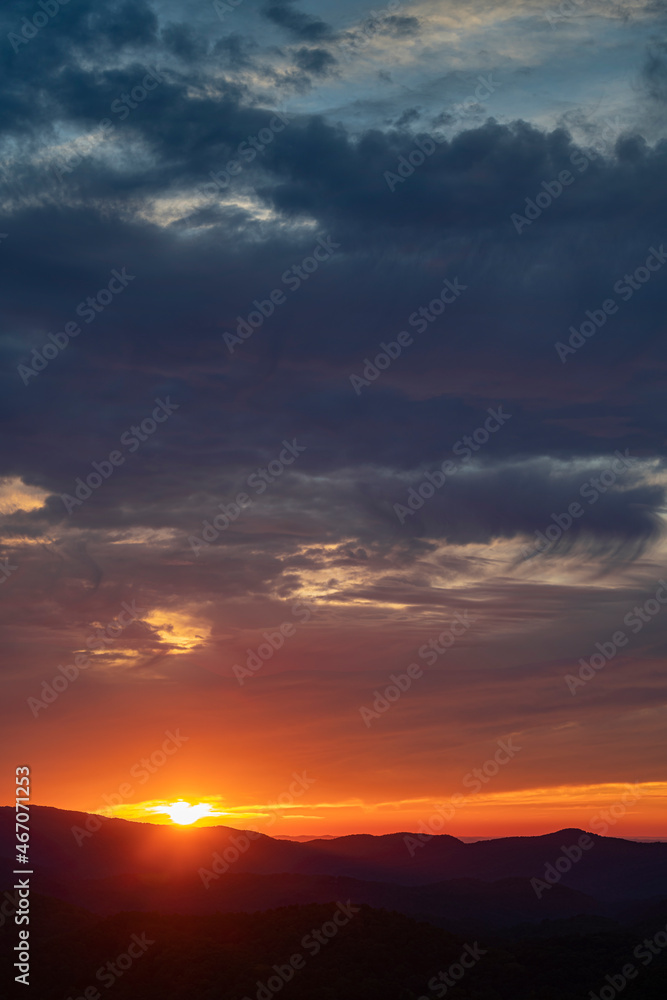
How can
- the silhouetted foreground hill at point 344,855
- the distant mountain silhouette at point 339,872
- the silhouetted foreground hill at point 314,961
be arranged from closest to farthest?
the silhouetted foreground hill at point 314,961, the distant mountain silhouette at point 339,872, the silhouetted foreground hill at point 344,855

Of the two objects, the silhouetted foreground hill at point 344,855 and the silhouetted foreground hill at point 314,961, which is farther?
the silhouetted foreground hill at point 344,855

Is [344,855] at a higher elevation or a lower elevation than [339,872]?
higher

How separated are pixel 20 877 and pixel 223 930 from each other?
53.3 m

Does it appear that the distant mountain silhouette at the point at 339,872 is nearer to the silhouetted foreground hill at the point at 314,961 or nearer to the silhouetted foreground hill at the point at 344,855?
the silhouetted foreground hill at the point at 344,855

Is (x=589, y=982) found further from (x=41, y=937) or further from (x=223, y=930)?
(x=41, y=937)

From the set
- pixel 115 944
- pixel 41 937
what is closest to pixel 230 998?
pixel 115 944

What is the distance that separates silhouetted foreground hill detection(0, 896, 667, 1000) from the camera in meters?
42.7

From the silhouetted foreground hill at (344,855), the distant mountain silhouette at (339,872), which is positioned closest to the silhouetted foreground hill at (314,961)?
the distant mountain silhouette at (339,872)

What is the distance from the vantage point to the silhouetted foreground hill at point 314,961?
140 feet

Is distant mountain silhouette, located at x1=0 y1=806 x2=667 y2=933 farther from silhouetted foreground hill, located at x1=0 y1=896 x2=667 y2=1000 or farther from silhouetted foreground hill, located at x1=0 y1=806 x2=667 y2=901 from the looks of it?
silhouetted foreground hill, located at x1=0 y1=896 x2=667 y2=1000

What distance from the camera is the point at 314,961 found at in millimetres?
45781

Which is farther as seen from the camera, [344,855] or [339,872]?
[344,855]

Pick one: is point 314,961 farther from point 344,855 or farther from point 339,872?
point 344,855

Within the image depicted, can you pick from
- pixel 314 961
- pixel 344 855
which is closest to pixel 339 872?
pixel 344 855
